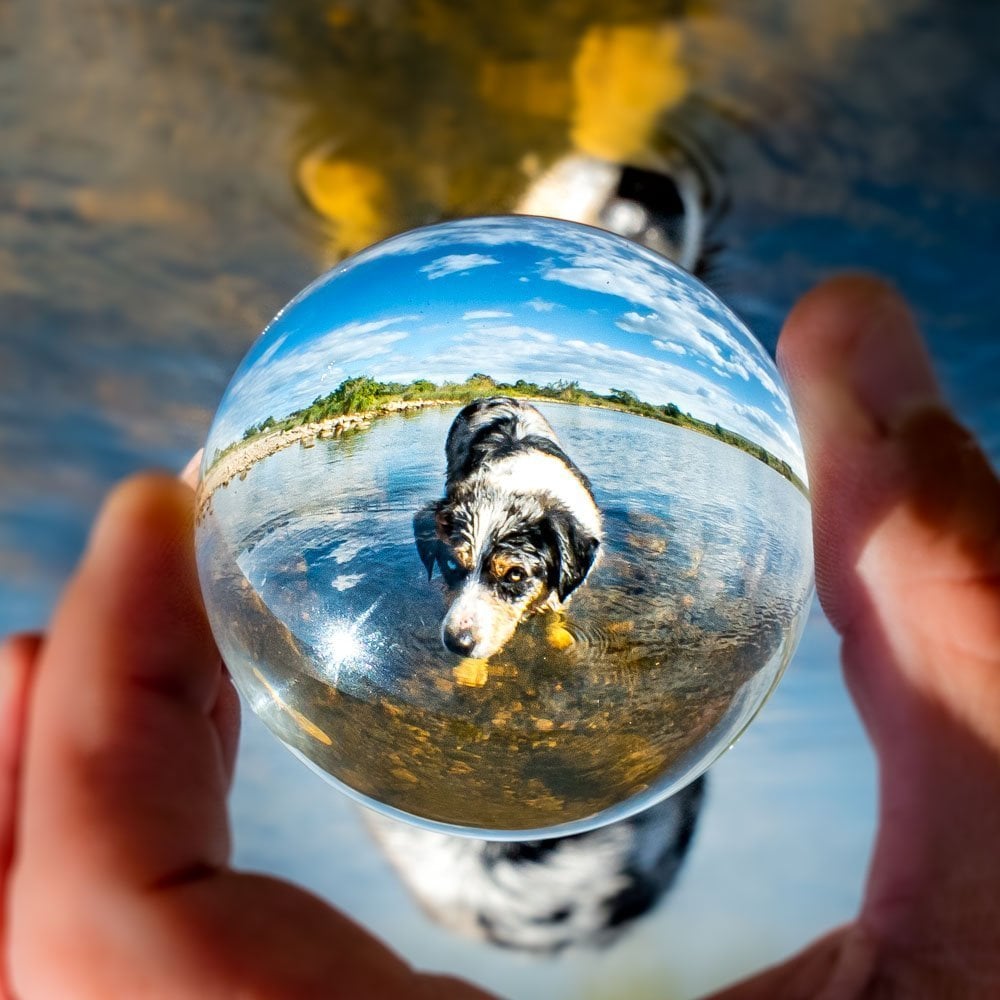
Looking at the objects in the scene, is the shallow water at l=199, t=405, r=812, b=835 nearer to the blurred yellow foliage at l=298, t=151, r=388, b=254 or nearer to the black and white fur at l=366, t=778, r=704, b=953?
the blurred yellow foliage at l=298, t=151, r=388, b=254

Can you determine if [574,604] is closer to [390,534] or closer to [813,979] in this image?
[390,534]

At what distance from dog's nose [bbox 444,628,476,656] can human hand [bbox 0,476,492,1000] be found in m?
0.39

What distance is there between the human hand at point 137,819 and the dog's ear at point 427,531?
1.38 ft

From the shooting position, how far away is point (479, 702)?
56 centimetres

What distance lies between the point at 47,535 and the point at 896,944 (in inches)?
76.3

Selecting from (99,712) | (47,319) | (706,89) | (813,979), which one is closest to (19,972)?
(99,712)

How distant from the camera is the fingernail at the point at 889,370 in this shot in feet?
2.45

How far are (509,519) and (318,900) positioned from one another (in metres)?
0.51

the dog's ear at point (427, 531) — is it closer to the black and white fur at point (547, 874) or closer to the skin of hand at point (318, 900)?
the skin of hand at point (318, 900)

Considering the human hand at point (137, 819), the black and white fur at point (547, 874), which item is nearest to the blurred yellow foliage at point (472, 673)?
the human hand at point (137, 819)

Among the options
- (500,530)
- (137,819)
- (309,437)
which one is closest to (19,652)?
(137,819)

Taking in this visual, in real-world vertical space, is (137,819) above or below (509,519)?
below

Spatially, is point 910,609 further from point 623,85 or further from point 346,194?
point 346,194

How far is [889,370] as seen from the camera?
0.75 m
